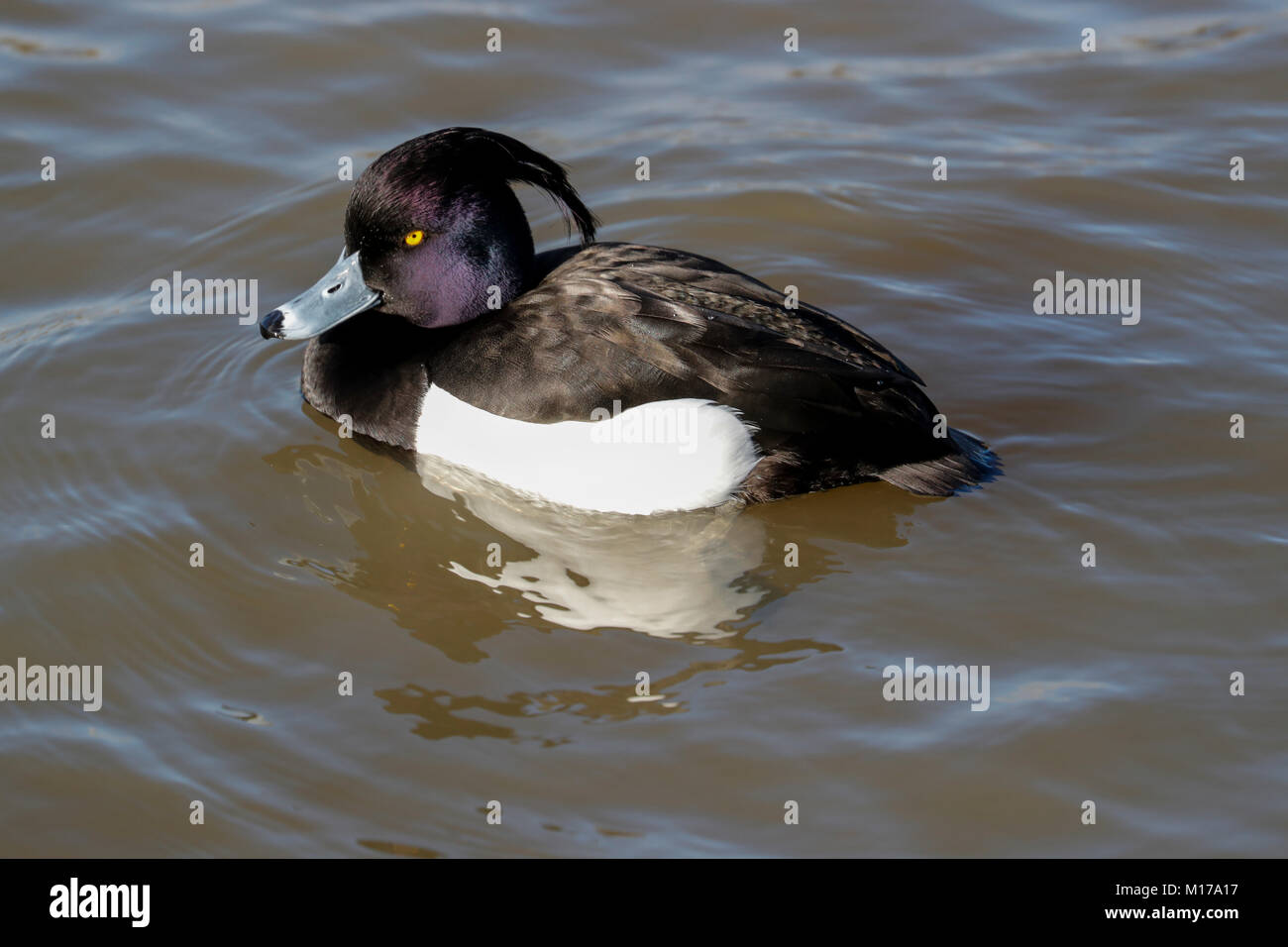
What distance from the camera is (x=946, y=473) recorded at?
5.93 m

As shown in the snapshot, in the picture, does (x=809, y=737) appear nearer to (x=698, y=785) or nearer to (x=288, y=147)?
(x=698, y=785)

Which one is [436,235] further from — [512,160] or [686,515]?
[686,515]

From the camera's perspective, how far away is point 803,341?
5797mm

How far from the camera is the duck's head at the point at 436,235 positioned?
5977 millimetres

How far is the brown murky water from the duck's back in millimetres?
280

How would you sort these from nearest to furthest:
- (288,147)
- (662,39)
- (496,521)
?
1. (496,521)
2. (288,147)
3. (662,39)

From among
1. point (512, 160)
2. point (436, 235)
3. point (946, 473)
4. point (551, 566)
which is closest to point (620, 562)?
point (551, 566)

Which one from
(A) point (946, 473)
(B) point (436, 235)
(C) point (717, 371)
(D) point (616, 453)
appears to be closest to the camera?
(C) point (717, 371)

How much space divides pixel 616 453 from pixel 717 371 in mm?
498

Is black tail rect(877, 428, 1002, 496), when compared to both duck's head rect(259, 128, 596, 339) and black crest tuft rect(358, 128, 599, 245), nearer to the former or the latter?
duck's head rect(259, 128, 596, 339)

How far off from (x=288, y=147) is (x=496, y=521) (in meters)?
3.57

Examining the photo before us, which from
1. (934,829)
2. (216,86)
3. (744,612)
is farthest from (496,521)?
(216,86)

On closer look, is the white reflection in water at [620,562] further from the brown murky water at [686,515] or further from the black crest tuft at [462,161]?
the black crest tuft at [462,161]

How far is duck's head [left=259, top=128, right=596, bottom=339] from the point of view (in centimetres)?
598
